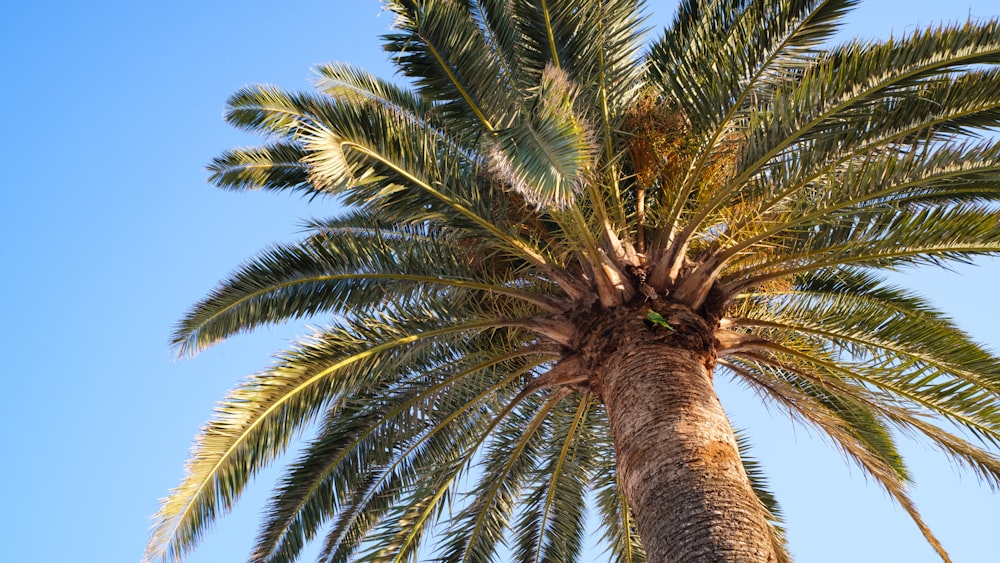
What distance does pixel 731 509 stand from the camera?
5.18 metres

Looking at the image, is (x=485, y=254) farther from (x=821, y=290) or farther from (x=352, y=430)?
(x=821, y=290)

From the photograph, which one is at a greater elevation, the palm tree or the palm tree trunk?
the palm tree

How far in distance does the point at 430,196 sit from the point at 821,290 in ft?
13.5

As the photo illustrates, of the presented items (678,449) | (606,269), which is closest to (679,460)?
(678,449)

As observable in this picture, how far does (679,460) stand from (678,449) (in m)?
0.09

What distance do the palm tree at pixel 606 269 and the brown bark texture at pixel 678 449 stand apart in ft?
0.07

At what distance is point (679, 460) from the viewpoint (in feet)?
18.1

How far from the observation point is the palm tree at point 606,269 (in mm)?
6098

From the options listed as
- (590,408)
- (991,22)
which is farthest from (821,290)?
(991,22)

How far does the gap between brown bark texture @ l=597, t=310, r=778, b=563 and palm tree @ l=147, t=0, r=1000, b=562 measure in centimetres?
2

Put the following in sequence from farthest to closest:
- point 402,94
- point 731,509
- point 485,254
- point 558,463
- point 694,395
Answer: point 402,94
point 558,463
point 485,254
point 694,395
point 731,509

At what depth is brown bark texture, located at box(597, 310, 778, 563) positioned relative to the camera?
16.8ft

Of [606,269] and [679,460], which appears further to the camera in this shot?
[606,269]

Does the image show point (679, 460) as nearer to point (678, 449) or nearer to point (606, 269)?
point (678, 449)
